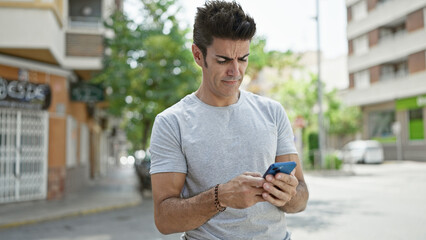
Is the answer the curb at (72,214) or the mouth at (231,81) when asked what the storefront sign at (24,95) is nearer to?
the curb at (72,214)

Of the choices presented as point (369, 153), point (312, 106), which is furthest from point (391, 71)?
point (369, 153)

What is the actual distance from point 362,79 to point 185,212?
35.6m

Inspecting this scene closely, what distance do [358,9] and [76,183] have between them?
89.5 feet

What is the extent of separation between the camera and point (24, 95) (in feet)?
39.4

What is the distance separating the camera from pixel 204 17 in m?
1.94

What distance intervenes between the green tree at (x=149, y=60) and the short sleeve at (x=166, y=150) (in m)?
13.2

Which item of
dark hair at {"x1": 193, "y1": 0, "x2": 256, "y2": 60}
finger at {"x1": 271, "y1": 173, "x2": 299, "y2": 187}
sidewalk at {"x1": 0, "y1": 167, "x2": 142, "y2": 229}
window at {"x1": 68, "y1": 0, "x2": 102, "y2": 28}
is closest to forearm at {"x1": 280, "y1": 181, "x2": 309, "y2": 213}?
finger at {"x1": 271, "y1": 173, "x2": 299, "y2": 187}

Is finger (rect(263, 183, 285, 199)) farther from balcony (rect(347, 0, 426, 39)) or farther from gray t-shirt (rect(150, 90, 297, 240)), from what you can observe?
balcony (rect(347, 0, 426, 39))

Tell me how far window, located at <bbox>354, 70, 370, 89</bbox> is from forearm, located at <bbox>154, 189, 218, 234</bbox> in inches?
1367

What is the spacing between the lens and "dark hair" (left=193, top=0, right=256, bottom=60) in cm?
187

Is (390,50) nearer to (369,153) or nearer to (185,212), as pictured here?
(369,153)

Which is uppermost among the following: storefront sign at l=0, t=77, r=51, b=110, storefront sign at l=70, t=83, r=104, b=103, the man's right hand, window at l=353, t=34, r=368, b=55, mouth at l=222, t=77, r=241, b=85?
window at l=353, t=34, r=368, b=55

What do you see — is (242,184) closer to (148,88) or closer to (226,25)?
(226,25)

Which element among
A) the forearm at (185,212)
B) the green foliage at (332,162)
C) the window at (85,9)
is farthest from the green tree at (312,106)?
the forearm at (185,212)
